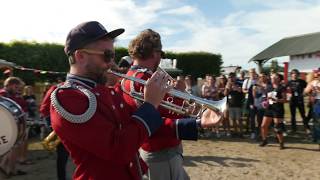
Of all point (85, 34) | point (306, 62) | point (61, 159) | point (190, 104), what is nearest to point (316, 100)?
point (61, 159)

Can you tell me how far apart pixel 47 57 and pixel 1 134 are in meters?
14.4

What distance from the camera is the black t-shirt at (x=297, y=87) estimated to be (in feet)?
40.8

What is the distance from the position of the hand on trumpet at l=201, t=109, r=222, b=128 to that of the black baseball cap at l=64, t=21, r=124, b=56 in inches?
34.1

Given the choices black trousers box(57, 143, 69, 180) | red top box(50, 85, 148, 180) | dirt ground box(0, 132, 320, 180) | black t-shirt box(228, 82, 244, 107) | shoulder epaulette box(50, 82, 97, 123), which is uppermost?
shoulder epaulette box(50, 82, 97, 123)

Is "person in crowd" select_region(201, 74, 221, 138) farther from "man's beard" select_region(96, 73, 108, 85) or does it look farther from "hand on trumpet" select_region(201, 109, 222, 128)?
"man's beard" select_region(96, 73, 108, 85)

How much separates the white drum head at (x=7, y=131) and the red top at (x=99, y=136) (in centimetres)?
282

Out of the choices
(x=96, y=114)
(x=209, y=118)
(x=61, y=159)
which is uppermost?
(x=96, y=114)

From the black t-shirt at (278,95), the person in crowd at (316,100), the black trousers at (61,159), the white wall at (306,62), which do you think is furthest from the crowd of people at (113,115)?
the white wall at (306,62)

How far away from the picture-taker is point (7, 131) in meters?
5.00

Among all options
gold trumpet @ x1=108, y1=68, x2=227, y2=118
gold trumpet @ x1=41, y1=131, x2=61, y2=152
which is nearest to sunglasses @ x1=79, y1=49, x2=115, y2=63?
gold trumpet @ x1=108, y1=68, x2=227, y2=118

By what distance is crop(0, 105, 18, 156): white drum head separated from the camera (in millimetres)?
4925

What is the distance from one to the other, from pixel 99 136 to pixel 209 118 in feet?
3.18

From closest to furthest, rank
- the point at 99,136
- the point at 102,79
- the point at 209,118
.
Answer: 1. the point at 99,136
2. the point at 102,79
3. the point at 209,118

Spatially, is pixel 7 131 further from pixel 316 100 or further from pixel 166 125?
pixel 316 100
